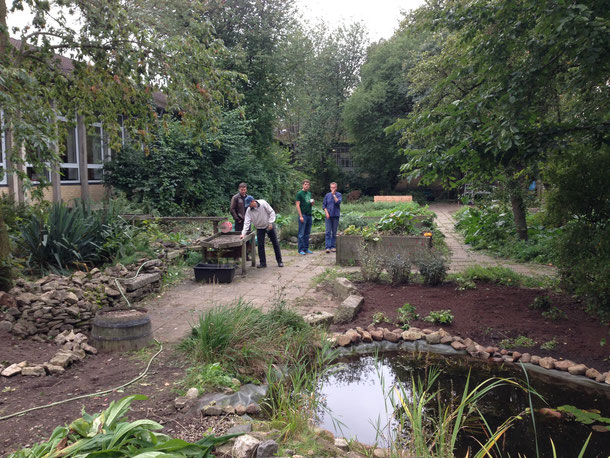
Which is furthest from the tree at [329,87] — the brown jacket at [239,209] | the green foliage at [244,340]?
the green foliage at [244,340]

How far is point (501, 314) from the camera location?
237 inches

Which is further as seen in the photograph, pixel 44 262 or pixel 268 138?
pixel 268 138

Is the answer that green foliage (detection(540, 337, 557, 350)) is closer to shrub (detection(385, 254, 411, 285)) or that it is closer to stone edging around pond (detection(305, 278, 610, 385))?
stone edging around pond (detection(305, 278, 610, 385))

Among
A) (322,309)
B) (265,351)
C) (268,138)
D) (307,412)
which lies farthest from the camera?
(268,138)

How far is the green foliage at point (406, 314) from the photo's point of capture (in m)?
5.92

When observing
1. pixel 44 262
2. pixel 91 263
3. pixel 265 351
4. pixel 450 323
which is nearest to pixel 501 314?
pixel 450 323

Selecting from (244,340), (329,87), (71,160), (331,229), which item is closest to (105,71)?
(244,340)

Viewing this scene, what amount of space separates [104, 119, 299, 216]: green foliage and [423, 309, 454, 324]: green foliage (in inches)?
375

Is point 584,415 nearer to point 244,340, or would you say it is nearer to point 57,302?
point 244,340

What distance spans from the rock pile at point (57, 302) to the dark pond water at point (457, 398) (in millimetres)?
2836

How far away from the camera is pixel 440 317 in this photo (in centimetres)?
583

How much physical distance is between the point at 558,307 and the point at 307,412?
4050 millimetres

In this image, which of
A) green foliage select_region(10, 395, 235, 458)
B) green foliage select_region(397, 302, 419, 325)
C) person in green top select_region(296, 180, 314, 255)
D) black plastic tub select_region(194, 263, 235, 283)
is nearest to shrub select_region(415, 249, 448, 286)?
green foliage select_region(397, 302, 419, 325)

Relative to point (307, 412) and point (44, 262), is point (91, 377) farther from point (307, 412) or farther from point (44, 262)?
point (44, 262)
